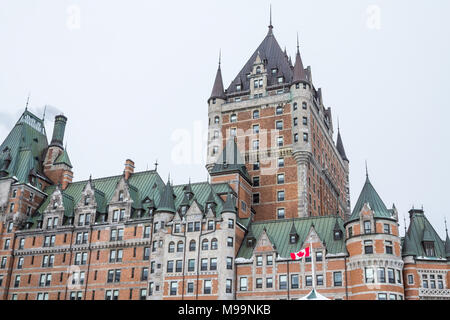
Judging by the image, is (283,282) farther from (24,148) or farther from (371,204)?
(24,148)

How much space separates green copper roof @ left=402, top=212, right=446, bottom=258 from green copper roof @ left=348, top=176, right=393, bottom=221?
4.66 metres

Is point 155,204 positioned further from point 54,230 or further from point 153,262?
point 54,230

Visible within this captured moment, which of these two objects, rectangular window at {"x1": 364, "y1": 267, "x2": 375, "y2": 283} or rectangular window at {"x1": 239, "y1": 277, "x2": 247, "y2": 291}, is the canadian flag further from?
rectangular window at {"x1": 239, "y1": 277, "x2": 247, "y2": 291}

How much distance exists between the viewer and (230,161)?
86.8 meters

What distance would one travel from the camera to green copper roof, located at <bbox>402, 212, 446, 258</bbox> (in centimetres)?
6531

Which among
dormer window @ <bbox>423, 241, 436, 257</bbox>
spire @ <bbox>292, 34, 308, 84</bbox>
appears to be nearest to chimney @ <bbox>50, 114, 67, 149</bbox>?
spire @ <bbox>292, 34, 308, 84</bbox>

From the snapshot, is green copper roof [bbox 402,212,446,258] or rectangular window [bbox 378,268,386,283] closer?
rectangular window [bbox 378,268,386,283]

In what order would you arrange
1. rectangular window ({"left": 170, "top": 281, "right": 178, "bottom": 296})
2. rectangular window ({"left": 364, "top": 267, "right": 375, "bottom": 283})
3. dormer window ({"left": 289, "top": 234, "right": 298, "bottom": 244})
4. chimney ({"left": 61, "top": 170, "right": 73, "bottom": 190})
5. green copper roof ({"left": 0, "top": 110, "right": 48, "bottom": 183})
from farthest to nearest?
chimney ({"left": 61, "top": 170, "right": 73, "bottom": 190}), green copper roof ({"left": 0, "top": 110, "right": 48, "bottom": 183}), rectangular window ({"left": 170, "top": 281, "right": 178, "bottom": 296}), dormer window ({"left": 289, "top": 234, "right": 298, "bottom": 244}), rectangular window ({"left": 364, "top": 267, "right": 375, "bottom": 283})

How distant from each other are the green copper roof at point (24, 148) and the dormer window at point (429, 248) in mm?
64688

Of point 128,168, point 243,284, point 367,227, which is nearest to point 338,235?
point 367,227

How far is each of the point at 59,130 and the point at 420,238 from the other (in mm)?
69702
